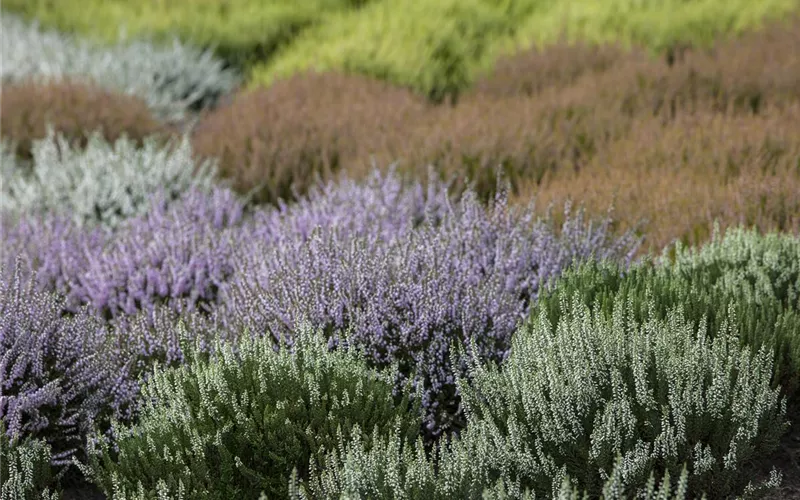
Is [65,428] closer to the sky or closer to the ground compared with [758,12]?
closer to the ground

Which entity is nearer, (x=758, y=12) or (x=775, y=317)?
(x=775, y=317)

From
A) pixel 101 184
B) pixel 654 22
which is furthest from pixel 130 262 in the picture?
pixel 654 22

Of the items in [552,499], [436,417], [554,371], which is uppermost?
[554,371]

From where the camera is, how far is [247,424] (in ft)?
8.21

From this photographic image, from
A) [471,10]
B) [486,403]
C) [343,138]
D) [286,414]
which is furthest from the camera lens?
[471,10]

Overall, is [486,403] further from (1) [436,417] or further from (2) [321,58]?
(2) [321,58]

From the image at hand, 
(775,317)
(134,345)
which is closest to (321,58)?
(134,345)

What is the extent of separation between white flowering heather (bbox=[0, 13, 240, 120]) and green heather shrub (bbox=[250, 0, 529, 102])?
1.39ft

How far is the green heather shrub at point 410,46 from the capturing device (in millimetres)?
7500

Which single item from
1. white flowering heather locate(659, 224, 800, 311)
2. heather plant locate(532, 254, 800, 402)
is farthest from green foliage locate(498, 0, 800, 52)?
heather plant locate(532, 254, 800, 402)

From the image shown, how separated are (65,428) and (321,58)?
5203 millimetres

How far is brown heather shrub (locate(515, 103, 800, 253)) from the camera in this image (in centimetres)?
412

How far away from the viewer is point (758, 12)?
7.41 meters

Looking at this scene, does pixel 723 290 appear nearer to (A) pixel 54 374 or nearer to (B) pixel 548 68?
(A) pixel 54 374
